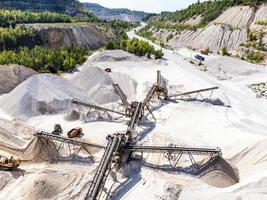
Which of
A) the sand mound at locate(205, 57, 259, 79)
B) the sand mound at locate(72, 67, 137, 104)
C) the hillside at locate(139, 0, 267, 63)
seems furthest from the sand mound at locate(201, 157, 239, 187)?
the hillside at locate(139, 0, 267, 63)

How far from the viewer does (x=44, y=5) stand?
447 ft

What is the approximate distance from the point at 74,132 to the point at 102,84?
41.2 feet

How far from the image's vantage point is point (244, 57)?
218 ft

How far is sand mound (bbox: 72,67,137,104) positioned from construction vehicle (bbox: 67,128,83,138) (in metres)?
8.79

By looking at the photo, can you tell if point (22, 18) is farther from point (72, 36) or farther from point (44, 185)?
point (44, 185)

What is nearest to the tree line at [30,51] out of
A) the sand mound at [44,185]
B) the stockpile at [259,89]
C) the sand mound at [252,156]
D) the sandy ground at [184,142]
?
the sandy ground at [184,142]

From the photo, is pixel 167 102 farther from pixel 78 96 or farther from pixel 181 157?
pixel 181 157

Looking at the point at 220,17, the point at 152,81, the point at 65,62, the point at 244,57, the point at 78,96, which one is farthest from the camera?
the point at 220,17

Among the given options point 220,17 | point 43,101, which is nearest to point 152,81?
point 43,101

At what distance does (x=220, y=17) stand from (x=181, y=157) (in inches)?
2652

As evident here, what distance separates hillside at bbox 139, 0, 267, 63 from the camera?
69000 mm

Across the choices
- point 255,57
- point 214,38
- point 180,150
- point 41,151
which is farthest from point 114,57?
point 180,150

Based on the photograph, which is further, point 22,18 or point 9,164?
point 22,18

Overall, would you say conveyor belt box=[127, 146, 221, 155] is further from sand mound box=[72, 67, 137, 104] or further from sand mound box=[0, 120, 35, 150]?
sand mound box=[72, 67, 137, 104]
